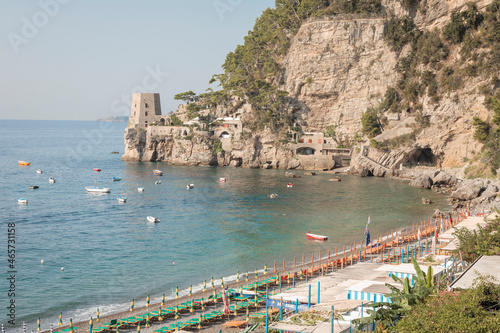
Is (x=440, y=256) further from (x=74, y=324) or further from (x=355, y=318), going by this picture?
(x=74, y=324)

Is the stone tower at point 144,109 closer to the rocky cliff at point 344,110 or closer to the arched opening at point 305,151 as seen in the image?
the rocky cliff at point 344,110

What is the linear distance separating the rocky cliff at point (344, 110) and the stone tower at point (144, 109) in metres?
4.43

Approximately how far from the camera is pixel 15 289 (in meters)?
29.3

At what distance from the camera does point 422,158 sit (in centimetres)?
7931

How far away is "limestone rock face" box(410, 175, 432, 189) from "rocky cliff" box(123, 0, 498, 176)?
25.4 ft

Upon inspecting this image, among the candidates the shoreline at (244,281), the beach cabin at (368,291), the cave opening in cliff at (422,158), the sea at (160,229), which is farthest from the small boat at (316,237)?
the cave opening in cliff at (422,158)

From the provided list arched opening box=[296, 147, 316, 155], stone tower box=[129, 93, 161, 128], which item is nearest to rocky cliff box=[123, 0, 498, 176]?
arched opening box=[296, 147, 316, 155]

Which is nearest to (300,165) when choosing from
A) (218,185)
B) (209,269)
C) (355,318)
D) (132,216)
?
(218,185)

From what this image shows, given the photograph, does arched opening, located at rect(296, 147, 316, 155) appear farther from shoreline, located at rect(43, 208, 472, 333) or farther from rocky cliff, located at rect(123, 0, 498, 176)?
shoreline, located at rect(43, 208, 472, 333)

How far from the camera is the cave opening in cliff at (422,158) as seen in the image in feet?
254

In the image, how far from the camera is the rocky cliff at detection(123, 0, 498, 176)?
7506 centimetres

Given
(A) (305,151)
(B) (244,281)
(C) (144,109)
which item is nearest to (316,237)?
(B) (244,281)

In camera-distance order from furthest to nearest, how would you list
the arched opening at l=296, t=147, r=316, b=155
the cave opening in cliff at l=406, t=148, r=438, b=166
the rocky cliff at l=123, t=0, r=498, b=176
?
the arched opening at l=296, t=147, r=316, b=155
the cave opening in cliff at l=406, t=148, r=438, b=166
the rocky cliff at l=123, t=0, r=498, b=176

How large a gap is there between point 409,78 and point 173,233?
53.4 m
